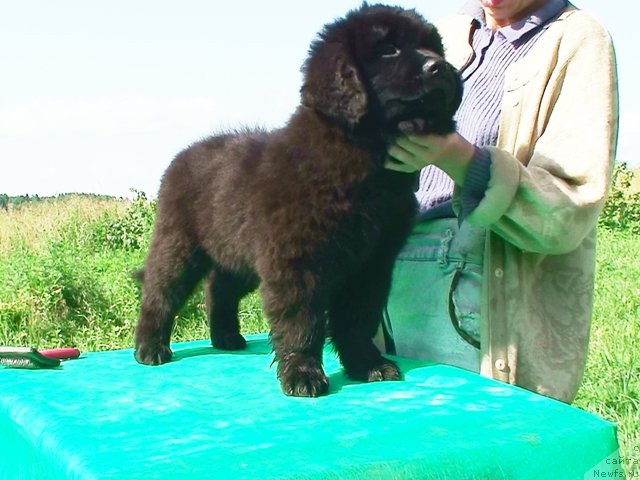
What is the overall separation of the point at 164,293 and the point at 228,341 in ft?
1.19

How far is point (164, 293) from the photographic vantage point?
2678mm

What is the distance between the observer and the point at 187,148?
2.86 metres

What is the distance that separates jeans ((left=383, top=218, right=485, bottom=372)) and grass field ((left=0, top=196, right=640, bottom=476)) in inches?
41.7

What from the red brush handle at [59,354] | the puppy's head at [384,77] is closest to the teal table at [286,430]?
the red brush handle at [59,354]

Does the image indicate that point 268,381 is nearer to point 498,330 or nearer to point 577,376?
point 498,330

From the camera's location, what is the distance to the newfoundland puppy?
2.06m

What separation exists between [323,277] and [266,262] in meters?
0.15

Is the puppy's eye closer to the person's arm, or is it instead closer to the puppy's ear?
the puppy's ear

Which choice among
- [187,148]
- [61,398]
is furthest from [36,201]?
[61,398]

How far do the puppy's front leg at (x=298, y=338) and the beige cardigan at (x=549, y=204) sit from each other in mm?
515

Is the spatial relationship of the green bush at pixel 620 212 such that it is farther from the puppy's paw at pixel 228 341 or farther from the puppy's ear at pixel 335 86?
the puppy's ear at pixel 335 86

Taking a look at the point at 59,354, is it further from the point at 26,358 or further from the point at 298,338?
the point at 298,338

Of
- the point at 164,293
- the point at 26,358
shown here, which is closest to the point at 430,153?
the point at 164,293

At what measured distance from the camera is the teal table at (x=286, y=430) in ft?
5.37
